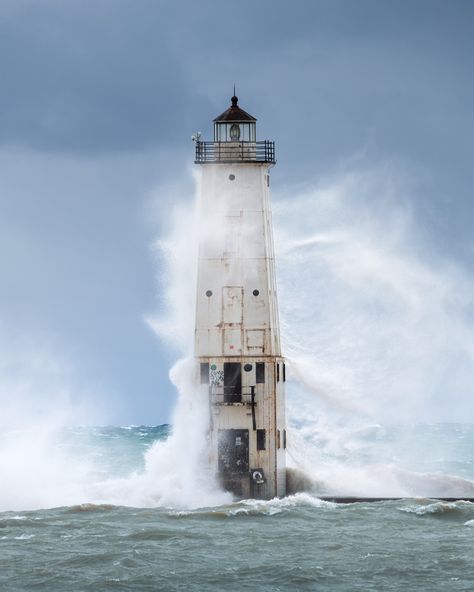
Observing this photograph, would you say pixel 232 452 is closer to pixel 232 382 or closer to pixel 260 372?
pixel 232 382

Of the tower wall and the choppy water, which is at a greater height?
the tower wall

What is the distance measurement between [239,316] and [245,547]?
34.1 ft

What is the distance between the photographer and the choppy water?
23656 millimetres

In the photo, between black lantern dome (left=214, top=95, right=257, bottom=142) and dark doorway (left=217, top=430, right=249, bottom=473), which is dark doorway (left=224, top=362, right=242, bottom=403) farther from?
black lantern dome (left=214, top=95, right=257, bottom=142)

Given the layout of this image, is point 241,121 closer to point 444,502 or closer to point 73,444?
point 444,502

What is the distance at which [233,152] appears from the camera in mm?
37094

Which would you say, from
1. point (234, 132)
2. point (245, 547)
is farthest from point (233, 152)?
point (245, 547)

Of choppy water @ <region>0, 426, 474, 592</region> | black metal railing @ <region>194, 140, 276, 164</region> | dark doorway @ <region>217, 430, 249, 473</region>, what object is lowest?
choppy water @ <region>0, 426, 474, 592</region>

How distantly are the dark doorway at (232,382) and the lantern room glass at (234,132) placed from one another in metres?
7.56

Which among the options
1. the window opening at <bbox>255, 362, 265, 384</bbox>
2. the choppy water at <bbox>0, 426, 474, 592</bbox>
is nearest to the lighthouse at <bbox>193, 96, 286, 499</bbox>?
the window opening at <bbox>255, 362, 265, 384</bbox>

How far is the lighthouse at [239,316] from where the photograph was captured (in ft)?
117

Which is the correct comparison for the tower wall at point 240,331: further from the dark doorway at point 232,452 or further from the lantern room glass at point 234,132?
the lantern room glass at point 234,132

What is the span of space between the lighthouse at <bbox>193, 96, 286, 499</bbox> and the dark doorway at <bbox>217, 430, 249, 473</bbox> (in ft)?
0.10

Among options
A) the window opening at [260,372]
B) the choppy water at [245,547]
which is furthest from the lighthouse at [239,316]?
the choppy water at [245,547]
